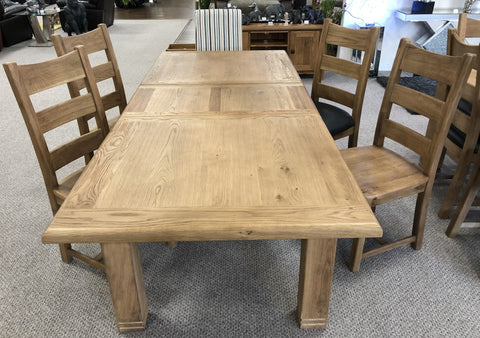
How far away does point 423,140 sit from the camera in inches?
66.9

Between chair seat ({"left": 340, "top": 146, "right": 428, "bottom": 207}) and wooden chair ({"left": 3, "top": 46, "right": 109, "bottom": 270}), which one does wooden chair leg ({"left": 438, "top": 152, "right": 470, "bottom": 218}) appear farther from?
wooden chair ({"left": 3, "top": 46, "right": 109, "bottom": 270})

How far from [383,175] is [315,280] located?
2.08ft

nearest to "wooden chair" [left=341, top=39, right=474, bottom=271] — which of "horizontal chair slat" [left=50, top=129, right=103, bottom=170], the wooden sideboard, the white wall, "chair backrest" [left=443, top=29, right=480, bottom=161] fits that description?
"chair backrest" [left=443, top=29, right=480, bottom=161]

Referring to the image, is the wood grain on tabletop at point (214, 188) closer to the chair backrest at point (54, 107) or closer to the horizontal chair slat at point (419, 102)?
the chair backrest at point (54, 107)

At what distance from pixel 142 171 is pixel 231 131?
1.38ft

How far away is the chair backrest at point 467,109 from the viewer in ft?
6.09

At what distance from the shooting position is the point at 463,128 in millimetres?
1984

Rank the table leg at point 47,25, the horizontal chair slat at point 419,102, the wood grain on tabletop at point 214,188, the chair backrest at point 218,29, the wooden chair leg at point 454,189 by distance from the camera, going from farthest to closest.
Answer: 1. the table leg at point 47,25
2. the chair backrest at point 218,29
3. the wooden chair leg at point 454,189
4. the horizontal chair slat at point 419,102
5. the wood grain on tabletop at point 214,188

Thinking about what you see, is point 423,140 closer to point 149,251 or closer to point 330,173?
point 330,173

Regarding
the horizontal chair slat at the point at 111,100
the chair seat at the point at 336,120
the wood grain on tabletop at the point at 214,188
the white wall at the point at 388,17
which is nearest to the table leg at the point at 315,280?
the wood grain on tabletop at the point at 214,188

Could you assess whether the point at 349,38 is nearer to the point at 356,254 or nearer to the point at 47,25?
the point at 356,254

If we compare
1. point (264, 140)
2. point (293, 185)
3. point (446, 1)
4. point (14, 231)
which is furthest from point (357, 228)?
point (446, 1)

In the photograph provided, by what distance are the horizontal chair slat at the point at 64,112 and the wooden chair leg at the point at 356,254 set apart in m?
1.35

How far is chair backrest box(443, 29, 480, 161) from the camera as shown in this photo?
185 centimetres
